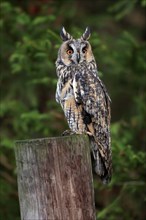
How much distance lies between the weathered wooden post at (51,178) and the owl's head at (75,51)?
167cm

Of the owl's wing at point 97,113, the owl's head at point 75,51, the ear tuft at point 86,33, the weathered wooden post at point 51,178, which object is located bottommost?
the weathered wooden post at point 51,178

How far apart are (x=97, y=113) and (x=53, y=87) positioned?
110 inches

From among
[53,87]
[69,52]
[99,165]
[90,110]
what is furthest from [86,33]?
[53,87]

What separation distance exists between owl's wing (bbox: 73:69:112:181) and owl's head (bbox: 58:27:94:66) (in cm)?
27

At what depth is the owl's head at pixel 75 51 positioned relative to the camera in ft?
17.1

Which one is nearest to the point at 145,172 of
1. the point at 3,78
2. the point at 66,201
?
the point at 3,78

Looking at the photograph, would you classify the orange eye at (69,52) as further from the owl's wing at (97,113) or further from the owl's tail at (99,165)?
the owl's tail at (99,165)

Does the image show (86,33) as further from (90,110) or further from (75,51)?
(90,110)

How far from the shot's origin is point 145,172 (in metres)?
6.34

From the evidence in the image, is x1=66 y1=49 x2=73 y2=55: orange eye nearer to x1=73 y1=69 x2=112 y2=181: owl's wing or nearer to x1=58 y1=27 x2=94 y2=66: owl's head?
x1=58 y1=27 x2=94 y2=66: owl's head

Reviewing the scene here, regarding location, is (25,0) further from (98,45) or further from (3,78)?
(98,45)

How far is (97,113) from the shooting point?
491 centimetres

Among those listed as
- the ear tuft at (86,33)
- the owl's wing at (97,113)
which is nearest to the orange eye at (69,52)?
the ear tuft at (86,33)

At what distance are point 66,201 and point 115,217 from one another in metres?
3.19
